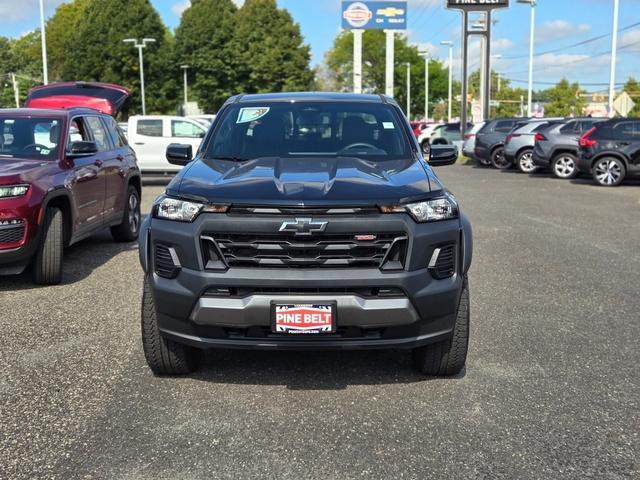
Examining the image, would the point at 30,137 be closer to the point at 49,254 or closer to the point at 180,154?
the point at 49,254

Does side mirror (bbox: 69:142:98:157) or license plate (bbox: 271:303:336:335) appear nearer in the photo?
license plate (bbox: 271:303:336:335)

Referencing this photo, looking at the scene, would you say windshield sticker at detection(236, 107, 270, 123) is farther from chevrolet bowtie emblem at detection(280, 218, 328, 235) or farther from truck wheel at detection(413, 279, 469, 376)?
truck wheel at detection(413, 279, 469, 376)

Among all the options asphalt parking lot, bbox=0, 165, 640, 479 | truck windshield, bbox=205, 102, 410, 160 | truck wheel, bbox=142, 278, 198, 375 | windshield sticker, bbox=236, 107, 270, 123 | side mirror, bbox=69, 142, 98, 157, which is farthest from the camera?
side mirror, bbox=69, 142, 98, 157

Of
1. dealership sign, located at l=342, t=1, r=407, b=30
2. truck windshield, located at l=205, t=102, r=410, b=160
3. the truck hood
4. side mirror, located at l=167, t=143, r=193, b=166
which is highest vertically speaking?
dealership sign, located at l=342, t=1, r=407, b=30

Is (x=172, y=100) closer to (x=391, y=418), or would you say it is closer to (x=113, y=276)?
(x=113, y=276)

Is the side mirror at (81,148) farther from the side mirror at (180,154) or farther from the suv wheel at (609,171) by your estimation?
the suv wheel at (609,171)

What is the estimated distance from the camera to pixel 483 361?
485cm

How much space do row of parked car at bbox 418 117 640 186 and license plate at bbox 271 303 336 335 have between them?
1559cm

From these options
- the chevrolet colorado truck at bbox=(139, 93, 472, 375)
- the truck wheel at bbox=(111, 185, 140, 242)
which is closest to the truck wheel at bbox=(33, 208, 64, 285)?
the truck wheel at bbox=(111, 185, 140, 242)

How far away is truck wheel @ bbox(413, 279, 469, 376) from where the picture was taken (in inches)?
170

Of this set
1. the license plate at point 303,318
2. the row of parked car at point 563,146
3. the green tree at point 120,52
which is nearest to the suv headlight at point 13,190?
the license plate at point 303,318

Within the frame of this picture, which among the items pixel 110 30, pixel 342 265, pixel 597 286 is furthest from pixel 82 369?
pixel 110 30

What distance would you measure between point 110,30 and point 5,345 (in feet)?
201

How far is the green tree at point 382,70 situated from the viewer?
9219 centimetres
